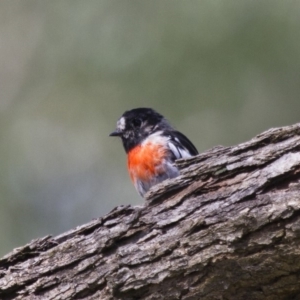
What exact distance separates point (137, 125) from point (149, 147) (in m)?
0.62

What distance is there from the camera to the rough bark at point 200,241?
10.1 ft

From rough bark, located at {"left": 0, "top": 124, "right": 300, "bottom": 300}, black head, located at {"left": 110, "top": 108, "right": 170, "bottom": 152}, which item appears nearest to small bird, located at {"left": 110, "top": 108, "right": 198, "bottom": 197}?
black head, located at {"left": 110, "top": 108, "right": 170, "bottom": 152}

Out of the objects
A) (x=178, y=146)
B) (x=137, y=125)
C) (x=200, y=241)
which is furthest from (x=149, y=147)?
(x=200, y=241)

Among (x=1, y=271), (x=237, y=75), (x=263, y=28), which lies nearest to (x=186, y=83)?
(x=237, y=75)

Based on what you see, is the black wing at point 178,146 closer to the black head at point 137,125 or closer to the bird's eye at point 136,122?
the black head at point 137,125

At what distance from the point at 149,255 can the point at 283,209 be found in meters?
0.78

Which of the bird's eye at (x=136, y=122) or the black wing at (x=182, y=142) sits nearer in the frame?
the black wing at (x=182, y=142)

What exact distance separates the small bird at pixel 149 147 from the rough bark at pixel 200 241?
169 centimetres

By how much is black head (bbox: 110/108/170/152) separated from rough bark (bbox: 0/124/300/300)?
2661mm

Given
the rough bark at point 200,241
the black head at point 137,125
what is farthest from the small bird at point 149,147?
the rough bark at point 200,241

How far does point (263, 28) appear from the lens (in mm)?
7539

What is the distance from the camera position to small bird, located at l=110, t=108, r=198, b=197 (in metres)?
5.63

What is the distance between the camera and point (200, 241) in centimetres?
323

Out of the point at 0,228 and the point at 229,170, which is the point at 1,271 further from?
the point at 0,228
